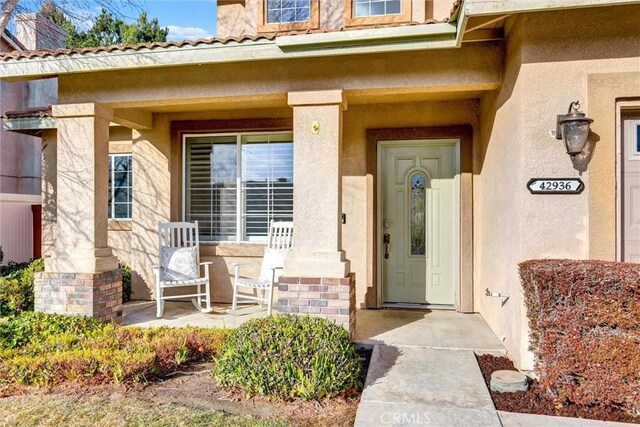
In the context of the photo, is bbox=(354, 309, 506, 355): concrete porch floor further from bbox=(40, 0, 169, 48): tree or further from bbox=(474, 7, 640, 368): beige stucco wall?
bbox=(40, 0, 169, 48): tree

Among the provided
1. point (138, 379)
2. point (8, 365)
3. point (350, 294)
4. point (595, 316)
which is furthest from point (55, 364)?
point (595, 316)

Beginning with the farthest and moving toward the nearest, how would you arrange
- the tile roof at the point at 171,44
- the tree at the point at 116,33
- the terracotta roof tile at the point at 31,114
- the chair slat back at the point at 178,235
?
the tree at the point at 116,33 → the terracotta roof tile at the point at 31,114 → the chair slat back at the point at 178,235 → the tile roof at the point at 171,44

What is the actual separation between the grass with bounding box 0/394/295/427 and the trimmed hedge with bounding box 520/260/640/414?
2213 mm

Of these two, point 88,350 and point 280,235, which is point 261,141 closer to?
point 280,235

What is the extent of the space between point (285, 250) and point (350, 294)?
1970 mm

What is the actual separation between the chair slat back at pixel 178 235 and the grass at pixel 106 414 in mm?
3332

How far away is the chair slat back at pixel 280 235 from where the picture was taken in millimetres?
6578

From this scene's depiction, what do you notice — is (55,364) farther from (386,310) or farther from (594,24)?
(594,24)

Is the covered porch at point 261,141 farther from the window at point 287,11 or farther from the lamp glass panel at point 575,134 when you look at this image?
the window at point 287,11

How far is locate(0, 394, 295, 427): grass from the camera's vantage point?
126 inches

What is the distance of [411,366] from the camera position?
4.14 metres

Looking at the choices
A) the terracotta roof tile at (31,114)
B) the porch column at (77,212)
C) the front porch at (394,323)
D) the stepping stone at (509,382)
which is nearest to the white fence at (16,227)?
the terracotta roof tile at (31,114)

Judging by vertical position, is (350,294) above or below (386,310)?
above

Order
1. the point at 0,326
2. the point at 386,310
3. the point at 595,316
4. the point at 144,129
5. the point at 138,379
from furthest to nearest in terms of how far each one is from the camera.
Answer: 1. the point at 144,129
2. the point at 386,310
3. the point at 0,326
4. the point at 138,379
5. the point at 595,316
